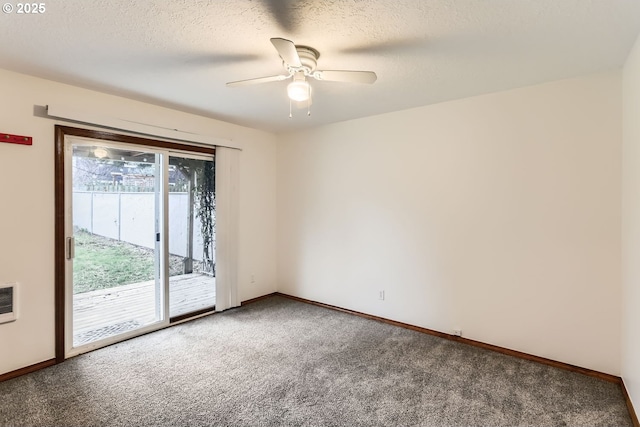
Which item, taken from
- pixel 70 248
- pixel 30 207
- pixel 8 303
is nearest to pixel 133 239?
A: pixel 70 248

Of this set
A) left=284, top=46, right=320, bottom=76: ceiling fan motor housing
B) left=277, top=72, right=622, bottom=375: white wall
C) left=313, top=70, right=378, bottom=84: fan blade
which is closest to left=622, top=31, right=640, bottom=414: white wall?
left=277, top=72, right=622, bottom=375: white wall

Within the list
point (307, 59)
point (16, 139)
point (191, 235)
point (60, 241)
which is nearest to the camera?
point (307, 59)

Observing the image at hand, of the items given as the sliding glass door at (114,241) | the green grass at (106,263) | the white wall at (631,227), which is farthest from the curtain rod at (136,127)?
the white wall at (631,227)

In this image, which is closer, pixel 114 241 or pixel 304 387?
pixel 304 387

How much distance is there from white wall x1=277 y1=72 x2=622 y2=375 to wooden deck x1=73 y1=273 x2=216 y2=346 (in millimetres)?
1567

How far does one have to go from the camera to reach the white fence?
3.24 meters

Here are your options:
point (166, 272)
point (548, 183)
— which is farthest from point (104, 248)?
point (548, 183)

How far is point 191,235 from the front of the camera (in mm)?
4227

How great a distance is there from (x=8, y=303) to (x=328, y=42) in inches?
127

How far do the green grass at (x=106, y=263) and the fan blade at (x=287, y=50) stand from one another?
2.67 meters

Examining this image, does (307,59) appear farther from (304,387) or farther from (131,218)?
(131,218)

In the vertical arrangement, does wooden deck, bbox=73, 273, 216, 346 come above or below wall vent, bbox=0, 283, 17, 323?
below

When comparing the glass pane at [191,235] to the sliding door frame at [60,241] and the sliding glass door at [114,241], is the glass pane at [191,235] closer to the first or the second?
the sliding glass door at [114,241]

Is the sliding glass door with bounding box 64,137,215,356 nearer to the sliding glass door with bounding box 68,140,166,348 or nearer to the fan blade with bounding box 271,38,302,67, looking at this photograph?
the sliding glass door with bounding box 68,140,166,348
